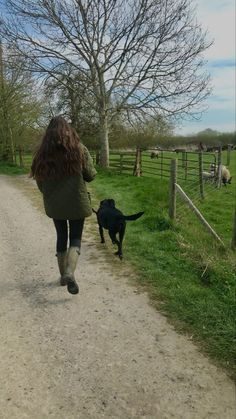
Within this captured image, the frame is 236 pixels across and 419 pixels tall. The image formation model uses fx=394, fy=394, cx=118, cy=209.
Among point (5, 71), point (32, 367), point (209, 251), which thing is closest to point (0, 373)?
point (32, 367)

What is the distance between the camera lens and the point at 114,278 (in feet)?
17.7

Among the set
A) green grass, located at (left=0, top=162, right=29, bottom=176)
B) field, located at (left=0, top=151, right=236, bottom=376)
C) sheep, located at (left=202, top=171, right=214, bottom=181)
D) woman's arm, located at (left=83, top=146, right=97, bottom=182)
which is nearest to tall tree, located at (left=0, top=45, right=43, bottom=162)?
green grass, located at (left=0, top=162, right=29, bottom=176)

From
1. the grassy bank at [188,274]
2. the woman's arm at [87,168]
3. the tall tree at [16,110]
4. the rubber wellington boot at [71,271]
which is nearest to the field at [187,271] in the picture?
the grassy bank at [188,274]

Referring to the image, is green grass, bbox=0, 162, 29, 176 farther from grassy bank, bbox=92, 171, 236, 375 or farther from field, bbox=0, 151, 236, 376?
grassy bank, bbox=92, 171, 236, 375

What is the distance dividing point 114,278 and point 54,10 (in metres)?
16.0

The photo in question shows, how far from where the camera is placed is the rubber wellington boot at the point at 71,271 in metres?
4.50

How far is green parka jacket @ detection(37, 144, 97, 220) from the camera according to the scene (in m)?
4.54

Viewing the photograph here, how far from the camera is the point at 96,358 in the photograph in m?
3.54

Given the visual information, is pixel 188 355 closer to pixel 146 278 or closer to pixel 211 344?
pixel 211 344

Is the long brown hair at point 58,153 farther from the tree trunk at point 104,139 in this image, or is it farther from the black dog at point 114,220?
the tree trunk at point 104,139

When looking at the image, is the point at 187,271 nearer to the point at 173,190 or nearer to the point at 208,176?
the point at 173,190

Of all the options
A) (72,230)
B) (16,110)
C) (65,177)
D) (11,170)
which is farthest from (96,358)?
(16,110)

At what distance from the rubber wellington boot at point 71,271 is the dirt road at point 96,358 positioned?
0.73 feet

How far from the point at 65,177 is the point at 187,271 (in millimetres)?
2314
